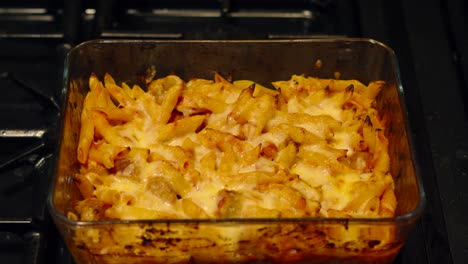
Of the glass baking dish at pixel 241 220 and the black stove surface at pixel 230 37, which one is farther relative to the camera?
the black stove surface at pixel 230 37

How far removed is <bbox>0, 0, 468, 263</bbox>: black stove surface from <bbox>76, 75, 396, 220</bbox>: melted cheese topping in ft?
0.36

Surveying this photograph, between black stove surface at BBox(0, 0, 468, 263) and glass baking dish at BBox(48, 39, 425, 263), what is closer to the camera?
glass baking dish at BBox(48, 39, 425, 263)

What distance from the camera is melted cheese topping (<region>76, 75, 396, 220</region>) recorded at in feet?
3.22

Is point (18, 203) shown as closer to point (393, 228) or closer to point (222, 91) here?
point (222, 91)

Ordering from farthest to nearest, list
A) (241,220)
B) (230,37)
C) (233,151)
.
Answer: (230,37)
(233,151)
(241,220)

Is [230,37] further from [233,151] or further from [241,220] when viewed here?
[241,220]

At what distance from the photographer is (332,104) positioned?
3.75ft

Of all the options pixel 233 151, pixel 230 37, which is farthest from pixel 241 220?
pixel 230 37

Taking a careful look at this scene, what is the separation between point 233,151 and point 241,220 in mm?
202

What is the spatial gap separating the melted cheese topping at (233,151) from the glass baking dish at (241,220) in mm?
30

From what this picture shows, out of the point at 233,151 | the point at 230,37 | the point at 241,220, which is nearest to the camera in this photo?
the point at 241,220

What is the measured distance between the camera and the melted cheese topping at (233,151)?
0.98m

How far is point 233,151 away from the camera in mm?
1055

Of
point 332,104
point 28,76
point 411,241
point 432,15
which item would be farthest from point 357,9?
point 28,76
